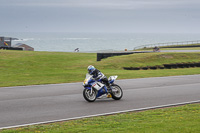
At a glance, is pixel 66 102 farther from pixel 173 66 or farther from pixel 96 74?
pixel 173 66

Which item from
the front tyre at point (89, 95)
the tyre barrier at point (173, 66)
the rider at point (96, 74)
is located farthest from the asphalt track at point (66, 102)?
the tyre barrier at point (173, 66)

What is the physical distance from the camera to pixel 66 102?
13.4 meters

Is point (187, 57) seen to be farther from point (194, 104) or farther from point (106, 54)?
point (194, 104)

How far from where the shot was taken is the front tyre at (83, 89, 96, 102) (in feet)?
44.4

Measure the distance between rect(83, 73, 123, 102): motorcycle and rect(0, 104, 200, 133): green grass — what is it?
2774mm

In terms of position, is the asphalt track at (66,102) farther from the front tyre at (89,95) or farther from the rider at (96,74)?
the rider at (96,74)

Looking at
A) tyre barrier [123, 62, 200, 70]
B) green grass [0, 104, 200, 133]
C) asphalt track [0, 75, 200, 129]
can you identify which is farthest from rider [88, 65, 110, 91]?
tyre barrier [123, 62, 200, 70]

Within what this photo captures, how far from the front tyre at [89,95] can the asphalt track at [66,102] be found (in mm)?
174

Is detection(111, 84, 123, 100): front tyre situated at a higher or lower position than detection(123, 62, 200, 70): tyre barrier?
lower

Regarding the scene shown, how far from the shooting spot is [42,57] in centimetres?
4428

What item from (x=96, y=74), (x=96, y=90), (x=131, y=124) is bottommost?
(x=131, y=124)

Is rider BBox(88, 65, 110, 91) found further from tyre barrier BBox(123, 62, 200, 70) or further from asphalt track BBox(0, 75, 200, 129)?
tyre barrier BBox(123, 62, 200, 70)

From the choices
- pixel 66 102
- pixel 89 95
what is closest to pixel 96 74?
pixel 89 95

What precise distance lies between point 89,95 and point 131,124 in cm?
493
